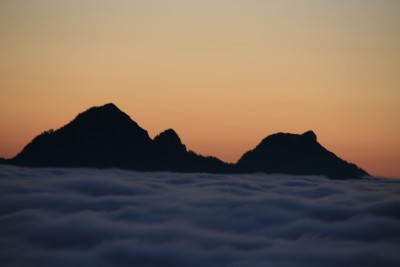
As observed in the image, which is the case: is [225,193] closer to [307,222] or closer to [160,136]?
[307,222]

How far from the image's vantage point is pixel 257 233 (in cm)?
7231

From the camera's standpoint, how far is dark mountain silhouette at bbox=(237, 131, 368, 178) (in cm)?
16838

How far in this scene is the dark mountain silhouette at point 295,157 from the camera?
168 m

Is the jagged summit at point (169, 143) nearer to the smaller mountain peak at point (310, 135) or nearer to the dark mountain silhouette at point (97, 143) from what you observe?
the dark mountain silhouette at point (97, 143)

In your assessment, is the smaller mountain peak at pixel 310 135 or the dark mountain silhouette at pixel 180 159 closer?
the dark mountain silhouette at pixel 180 159

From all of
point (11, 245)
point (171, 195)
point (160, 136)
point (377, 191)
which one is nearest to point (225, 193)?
point (171, 195)

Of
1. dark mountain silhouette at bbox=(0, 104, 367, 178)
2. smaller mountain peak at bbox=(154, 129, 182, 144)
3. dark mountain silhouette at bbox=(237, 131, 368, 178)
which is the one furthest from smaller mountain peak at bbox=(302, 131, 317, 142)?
smaller mountain peak at bbox=(154, 129, 182, 144)

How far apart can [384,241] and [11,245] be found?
44281mm

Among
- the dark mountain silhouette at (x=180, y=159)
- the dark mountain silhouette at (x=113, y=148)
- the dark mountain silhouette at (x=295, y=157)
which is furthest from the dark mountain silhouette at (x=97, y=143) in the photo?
the dark mountain silhouette at (x=295, y=157)

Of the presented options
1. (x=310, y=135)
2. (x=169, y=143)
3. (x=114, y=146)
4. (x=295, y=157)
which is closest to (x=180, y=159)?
(x=169, y=143)

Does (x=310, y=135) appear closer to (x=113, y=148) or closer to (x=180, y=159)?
(x=180, y=159)

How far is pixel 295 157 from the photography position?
172875mm

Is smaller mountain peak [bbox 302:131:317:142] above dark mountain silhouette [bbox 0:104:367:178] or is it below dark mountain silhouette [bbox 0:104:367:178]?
above

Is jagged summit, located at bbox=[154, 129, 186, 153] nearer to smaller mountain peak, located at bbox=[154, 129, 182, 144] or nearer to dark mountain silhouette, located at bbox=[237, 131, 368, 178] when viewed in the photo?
smaller mountain peak, located at bbox=[154, 129, 182, 144]
